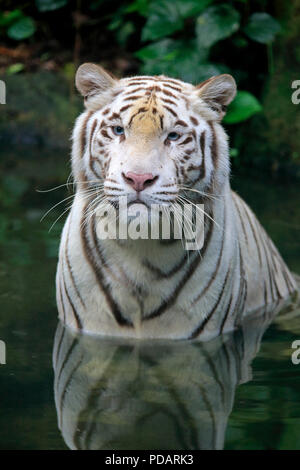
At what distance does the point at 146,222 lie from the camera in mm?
3490

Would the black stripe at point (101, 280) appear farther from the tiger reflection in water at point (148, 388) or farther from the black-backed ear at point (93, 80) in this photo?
the black-backed ear at point (93, 80)

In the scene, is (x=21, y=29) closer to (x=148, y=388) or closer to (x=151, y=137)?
(x=151, y=137)

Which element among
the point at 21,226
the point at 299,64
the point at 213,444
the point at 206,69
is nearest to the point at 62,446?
the point at 213,444

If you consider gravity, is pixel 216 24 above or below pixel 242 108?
above

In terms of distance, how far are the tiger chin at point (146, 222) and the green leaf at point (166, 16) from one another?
3.93 metres

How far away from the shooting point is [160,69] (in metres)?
7.68

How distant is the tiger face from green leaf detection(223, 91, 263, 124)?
138 inches

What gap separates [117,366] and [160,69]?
174 inches

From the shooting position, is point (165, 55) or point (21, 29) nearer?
point (165, 55)

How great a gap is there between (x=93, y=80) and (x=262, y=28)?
4350 millimetres

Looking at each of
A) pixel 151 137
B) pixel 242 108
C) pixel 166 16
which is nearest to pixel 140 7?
pixel 166 16

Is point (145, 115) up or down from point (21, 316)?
up

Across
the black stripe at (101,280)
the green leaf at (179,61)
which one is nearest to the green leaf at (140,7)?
the green leaf at (179,61)
